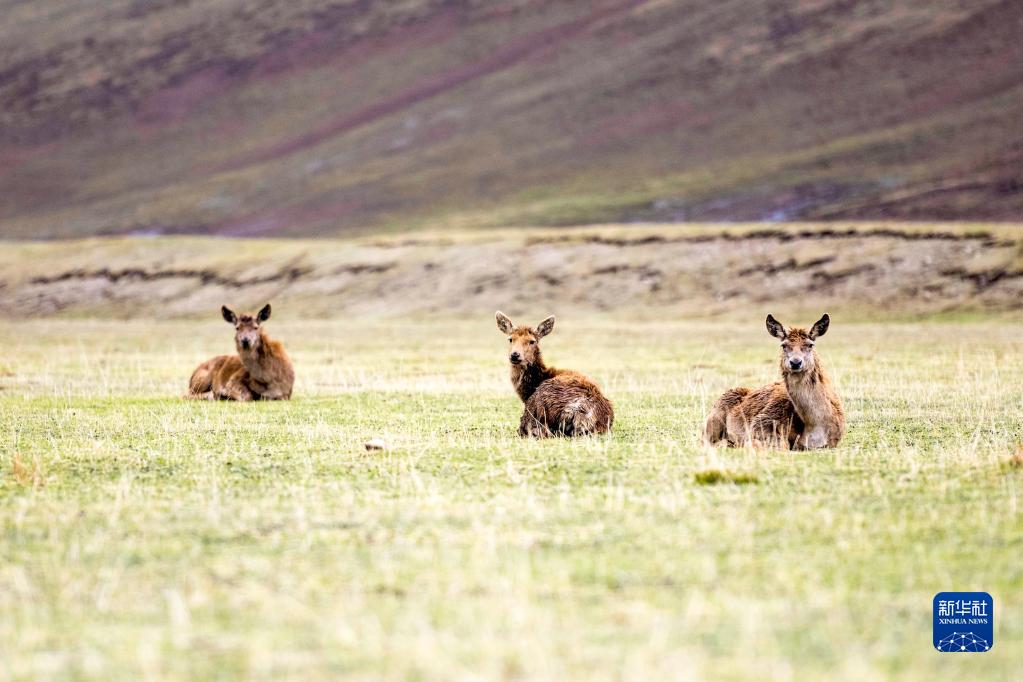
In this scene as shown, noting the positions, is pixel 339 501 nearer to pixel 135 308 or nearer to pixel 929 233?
pixel 929 233

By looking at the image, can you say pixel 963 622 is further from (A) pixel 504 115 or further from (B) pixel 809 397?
(A) pixel 504 115

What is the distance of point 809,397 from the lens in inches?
524

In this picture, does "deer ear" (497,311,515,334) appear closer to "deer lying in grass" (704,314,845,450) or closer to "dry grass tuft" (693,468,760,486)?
"deer lying in grass" (704,314,845,450)

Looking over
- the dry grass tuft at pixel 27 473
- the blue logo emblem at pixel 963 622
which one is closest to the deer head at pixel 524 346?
the dry grass tuft at pixel 27 473

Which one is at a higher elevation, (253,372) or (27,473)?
(253,372)

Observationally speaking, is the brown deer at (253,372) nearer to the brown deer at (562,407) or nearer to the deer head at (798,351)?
the brown deer at (562,407)

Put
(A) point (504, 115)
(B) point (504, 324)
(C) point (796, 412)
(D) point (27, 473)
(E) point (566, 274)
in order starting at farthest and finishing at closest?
(A) point (504, 115)
(E) point (566, 274)
(B) point (504, 324)
(C) point (796, 412)
(D) point (27, 473)

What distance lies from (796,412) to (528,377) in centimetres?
313

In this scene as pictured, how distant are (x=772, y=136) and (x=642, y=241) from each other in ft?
172

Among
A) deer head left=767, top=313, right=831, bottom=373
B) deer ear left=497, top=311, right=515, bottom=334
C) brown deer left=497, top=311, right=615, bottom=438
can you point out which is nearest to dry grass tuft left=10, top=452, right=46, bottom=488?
brown deer left=497, top=311, right=615, bottom=438

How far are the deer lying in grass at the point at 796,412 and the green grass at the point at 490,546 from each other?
1.26 feet

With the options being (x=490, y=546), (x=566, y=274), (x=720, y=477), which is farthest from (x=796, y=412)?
(x=566, y=274)

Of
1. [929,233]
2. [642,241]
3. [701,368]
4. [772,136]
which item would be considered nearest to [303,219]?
[772,136]

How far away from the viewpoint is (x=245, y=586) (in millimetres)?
7590
